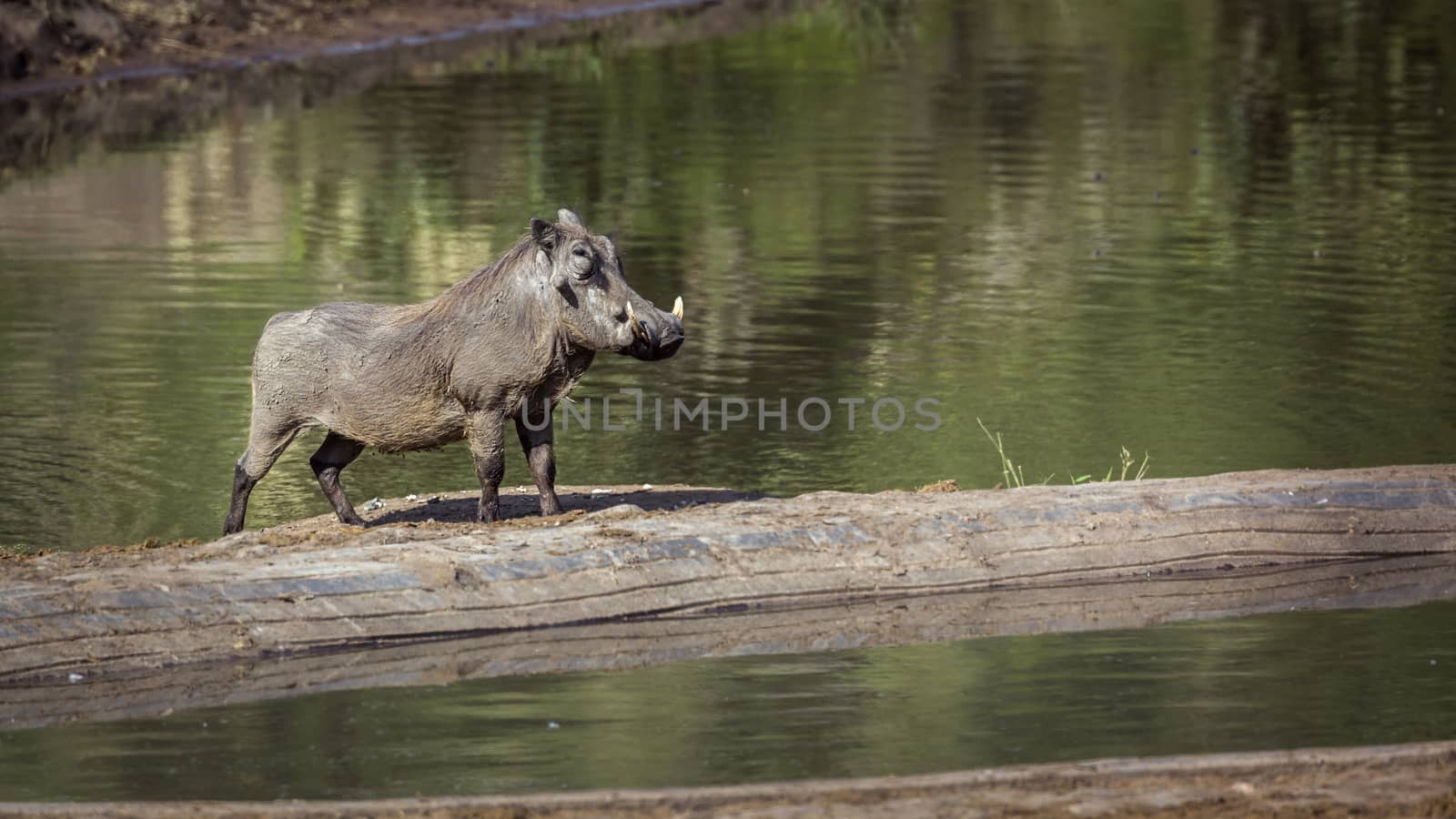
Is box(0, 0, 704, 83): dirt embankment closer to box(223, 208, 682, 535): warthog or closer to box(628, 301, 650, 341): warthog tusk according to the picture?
box(223, 208, 682, 535): warthog

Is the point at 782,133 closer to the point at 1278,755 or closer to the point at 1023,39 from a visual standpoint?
the point at 1023,39

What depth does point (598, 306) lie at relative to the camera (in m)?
9.66

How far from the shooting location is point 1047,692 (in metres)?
8.53

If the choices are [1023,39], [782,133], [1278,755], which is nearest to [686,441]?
[1278,755]

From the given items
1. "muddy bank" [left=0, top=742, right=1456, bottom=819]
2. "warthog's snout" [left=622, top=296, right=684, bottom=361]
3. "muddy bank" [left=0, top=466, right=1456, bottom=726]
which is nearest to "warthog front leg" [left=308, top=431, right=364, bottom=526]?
"muddy bank" [left=0, top=466, right=1456, bottom=726]

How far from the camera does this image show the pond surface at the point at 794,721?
764cm

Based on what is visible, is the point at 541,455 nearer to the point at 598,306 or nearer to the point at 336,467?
the point at 598,306

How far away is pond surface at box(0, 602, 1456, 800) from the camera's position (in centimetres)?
764

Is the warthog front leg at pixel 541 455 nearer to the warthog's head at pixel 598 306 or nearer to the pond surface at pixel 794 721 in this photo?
the warthog's head at pixel 598 306

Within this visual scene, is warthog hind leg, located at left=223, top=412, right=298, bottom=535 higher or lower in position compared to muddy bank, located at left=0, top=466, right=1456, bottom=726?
higher

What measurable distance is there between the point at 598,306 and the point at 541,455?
0.76 metres

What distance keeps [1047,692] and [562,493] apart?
3287mm

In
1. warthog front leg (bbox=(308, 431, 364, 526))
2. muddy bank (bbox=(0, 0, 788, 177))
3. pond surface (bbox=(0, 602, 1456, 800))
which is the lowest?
pond surface (bbox=(0, 602, 1456, 800))

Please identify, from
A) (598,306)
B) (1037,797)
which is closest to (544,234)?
(598,306)
